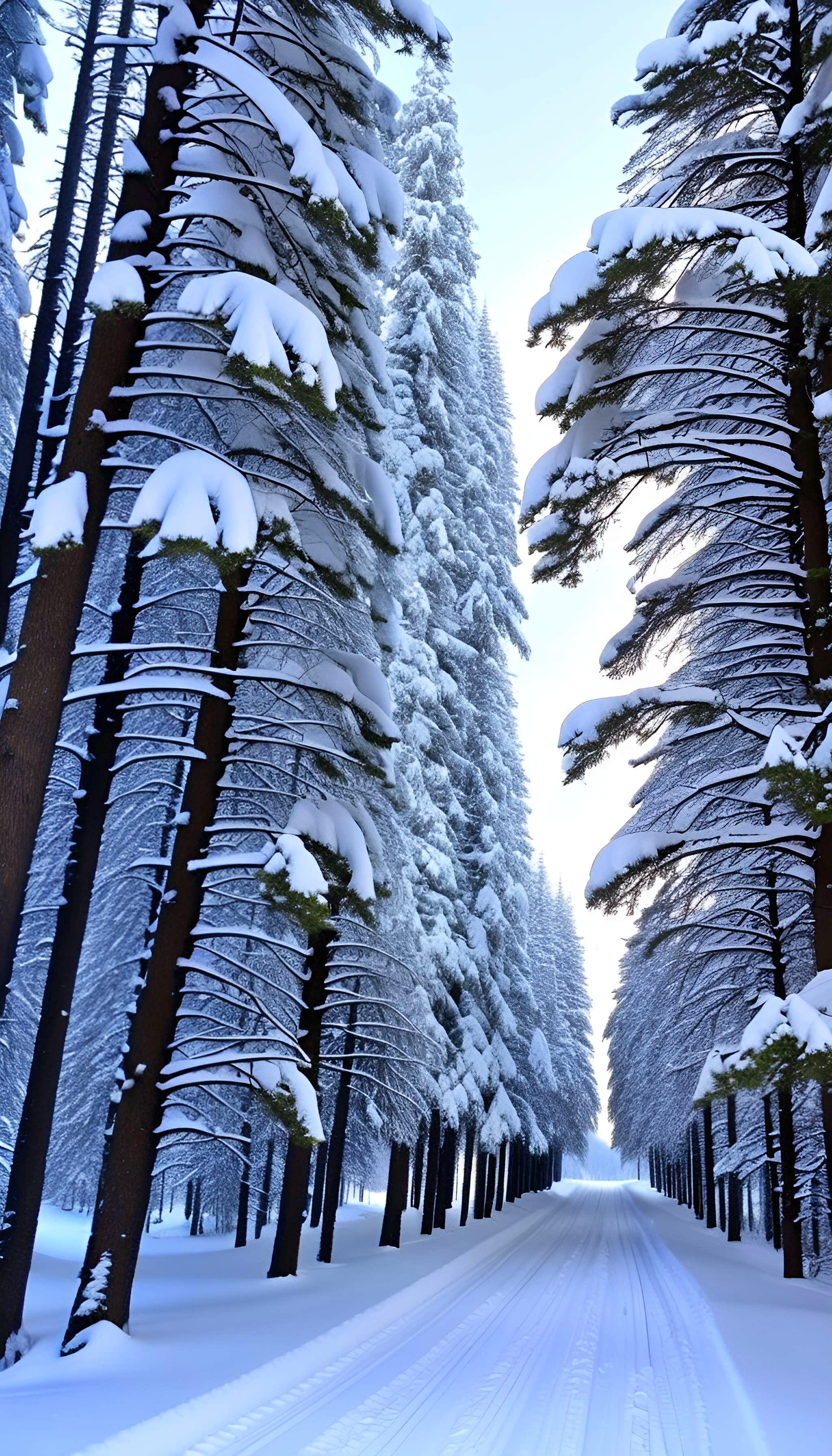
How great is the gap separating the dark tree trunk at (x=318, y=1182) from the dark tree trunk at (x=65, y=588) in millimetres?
22354

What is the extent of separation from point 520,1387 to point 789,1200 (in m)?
9.28

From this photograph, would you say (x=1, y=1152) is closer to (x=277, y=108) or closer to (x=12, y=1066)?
(x=12, y=1066)

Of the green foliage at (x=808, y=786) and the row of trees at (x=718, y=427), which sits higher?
the row of trees at (x=718, y=427)

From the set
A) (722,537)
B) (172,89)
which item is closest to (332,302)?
(172,89)

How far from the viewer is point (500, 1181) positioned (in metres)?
36.8

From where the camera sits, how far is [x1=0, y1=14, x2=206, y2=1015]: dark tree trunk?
7695mm

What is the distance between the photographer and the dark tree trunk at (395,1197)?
2038 centimetres

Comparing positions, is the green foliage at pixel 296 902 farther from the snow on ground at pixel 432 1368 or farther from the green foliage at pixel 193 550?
the snow on ground at pixel 432 1368

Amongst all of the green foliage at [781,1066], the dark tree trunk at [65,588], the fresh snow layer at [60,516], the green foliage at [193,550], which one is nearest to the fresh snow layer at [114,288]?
the dark tree trunk at [65,588]

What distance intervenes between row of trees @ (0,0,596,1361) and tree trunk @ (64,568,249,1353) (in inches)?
→ 1.2

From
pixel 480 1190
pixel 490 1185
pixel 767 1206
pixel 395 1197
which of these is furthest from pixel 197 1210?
pixel 767 1206

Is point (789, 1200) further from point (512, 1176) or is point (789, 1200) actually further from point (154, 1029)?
point (512, 1176)

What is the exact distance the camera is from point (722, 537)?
42.1ft

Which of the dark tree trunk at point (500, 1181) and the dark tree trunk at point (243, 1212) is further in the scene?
the dark tree trunk at point (500, 1181)
